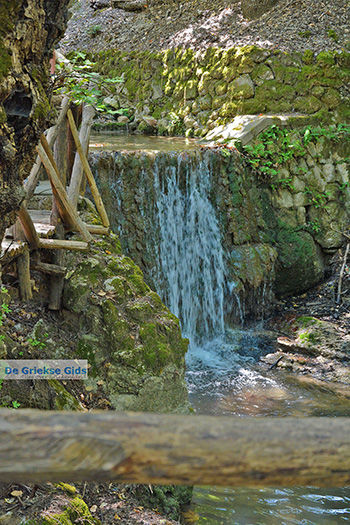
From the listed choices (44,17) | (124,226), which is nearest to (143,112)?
(124,226)

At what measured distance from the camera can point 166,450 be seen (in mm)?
1287

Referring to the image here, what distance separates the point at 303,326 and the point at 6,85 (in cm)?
619

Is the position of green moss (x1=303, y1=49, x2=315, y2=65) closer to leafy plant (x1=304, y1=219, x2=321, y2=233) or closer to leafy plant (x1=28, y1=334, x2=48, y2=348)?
leafy plant (x1=304, y1=219, x2=321, y2=233)

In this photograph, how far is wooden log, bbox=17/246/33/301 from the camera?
3967 millimetres

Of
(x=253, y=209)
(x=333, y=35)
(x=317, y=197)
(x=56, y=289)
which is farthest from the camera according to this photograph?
(x=333, y=35)

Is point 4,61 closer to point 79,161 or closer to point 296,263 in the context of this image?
point 79,161

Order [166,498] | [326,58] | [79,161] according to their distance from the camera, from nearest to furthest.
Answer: [166,498] → [79,161] → [326,58]

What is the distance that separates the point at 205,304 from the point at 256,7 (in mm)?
6798

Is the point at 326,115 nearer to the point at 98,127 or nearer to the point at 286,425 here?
the point at 98,127

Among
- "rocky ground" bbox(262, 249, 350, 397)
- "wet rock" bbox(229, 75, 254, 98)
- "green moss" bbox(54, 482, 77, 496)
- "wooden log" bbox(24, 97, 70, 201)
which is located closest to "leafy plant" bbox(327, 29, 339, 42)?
"wet rock" bbox(229, 75, 254, 98)

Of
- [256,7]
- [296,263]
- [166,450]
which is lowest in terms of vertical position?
[296,263]

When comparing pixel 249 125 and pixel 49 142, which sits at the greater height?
pixel 249 125

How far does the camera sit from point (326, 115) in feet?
30.9

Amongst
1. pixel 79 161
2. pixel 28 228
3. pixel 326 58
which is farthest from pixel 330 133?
pixel 28 228
